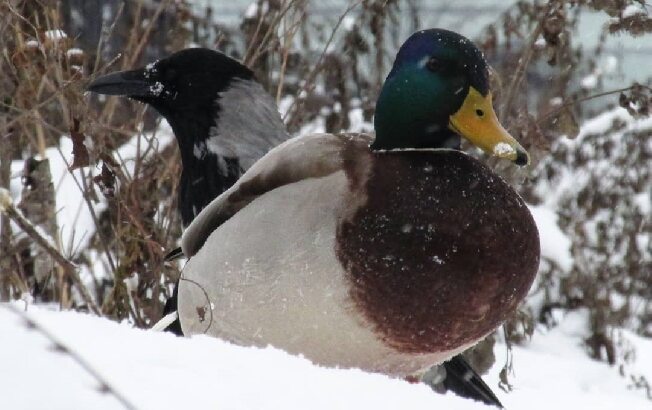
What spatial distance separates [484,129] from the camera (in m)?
2.64

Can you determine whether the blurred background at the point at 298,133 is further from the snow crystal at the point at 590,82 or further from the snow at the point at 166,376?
the snow at the point at 166,376

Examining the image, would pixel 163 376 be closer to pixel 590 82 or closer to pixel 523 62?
pixel 523 62

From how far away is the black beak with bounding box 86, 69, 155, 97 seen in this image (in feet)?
11.1

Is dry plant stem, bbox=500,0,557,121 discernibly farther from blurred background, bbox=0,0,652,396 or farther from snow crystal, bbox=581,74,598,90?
snow crystal, bbox=581,74,598,90

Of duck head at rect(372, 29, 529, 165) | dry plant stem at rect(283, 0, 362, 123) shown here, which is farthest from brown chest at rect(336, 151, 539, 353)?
dry plant stem at rect(283, 0, 362, 123)

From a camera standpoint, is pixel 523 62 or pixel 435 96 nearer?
pixel 435 96

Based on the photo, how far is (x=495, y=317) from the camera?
8.42 feet

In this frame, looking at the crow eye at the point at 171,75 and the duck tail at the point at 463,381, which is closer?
the duck tail at the point at 463,381

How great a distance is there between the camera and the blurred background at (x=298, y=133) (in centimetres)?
361

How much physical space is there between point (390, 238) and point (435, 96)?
410mm

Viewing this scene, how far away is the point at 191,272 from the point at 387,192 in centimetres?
61

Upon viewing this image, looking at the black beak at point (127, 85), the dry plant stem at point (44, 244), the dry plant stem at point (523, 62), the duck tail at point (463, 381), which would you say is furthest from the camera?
the dry plant stem at point (523, 62)

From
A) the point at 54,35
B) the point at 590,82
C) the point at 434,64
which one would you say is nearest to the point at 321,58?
the point at 54,35

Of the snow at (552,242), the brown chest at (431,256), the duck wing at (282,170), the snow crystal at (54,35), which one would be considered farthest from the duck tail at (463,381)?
the snow at (552,242)
